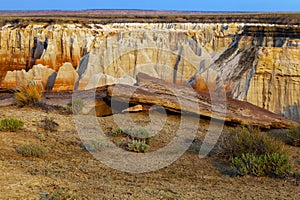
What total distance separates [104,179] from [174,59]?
69.6 feet

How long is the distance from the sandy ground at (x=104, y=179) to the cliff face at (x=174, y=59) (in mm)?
7445

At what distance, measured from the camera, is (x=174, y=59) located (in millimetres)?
26188

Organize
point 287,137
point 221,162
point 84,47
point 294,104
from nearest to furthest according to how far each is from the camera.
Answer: point 221,162 < point 287,137 < point 294,104 < point 84,47

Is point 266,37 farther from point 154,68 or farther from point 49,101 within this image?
point 49,101

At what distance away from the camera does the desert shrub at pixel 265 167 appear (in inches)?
236

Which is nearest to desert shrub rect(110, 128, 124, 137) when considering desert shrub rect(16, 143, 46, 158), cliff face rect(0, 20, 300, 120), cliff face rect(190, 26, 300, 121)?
desert shrub rect(16, 143, 46, 158)

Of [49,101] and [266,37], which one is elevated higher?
[266,37]

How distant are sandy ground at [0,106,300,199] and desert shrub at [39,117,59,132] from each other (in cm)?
48

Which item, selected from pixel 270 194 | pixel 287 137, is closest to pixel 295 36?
pixel 287 137

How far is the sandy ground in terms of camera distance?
4.79 metres

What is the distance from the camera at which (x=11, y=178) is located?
5.05 metres

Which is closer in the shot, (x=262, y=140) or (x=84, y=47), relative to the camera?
(x=262, y=140)

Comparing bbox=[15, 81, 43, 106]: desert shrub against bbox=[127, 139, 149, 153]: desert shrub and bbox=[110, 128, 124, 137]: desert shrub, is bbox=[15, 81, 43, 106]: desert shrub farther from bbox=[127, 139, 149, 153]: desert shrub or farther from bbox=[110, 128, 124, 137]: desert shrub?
bbox=[127, 139, 149, 153]: desert shrub

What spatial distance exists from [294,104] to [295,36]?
4.35 m
